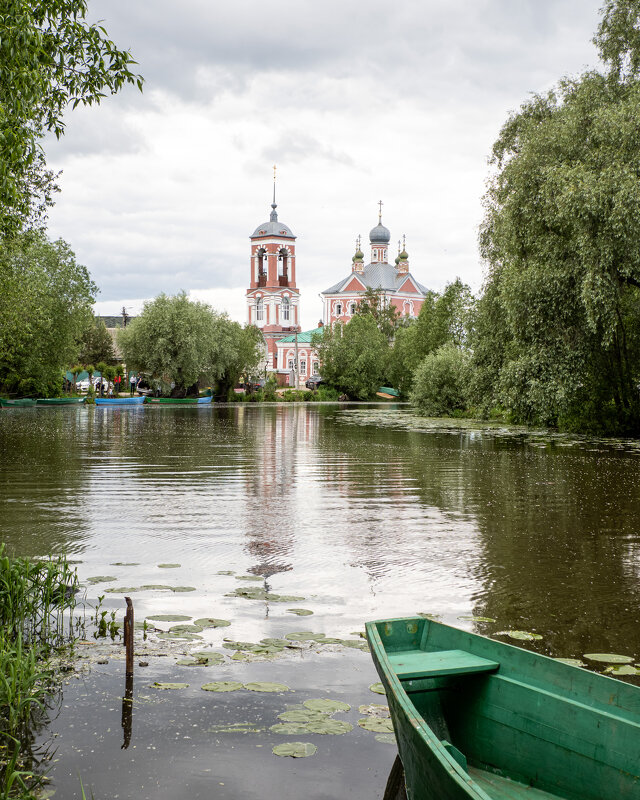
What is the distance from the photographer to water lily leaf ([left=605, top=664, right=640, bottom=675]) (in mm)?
5570

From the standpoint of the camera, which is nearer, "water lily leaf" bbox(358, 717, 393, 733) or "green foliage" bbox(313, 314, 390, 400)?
"water lily leaf" bbox(358, 717, 393, 733)

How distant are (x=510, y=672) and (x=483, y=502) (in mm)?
9762

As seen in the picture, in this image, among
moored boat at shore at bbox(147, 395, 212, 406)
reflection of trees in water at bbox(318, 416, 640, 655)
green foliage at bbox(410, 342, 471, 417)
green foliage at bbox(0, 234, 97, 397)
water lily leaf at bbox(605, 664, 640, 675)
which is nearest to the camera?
water lily leaf at bbox(605, 664, 640, 675)

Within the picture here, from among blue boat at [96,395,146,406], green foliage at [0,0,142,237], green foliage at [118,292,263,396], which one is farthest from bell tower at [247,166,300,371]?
green foliage at [0,0,142,237]

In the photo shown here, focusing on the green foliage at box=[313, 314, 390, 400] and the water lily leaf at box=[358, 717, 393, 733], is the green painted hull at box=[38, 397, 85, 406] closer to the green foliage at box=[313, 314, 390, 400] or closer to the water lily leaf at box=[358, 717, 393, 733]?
the green foliage at box=[313, 314, 390, 400]

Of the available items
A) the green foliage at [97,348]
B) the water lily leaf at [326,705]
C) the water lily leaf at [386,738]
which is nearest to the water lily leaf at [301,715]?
the water lily leaf at [326,705]

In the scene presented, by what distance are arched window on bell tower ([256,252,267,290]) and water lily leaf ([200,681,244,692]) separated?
112469mm

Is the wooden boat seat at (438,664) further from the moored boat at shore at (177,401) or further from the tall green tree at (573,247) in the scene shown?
the moored boat at shore at (177,401)

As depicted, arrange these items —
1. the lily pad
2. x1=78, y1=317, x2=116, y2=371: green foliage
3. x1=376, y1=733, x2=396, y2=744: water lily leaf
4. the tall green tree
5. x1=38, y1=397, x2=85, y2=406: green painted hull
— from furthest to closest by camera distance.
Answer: x1=78, y1=317, x2=116, y2=371: green foliage < x1=38, y1=397, x2=85, y2=406: green painted hull < the tall green tree < the lily pad < x1=376, y1=733, x2=396, y2=744: water lily leaf

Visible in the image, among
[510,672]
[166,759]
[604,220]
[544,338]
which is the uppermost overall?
[604,220]

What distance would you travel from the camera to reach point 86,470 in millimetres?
17734

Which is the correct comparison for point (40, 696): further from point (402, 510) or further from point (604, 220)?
point (604, 220)

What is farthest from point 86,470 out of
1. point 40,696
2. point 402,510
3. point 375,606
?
point 40,696

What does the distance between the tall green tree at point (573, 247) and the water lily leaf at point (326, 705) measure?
1861 centimetres
